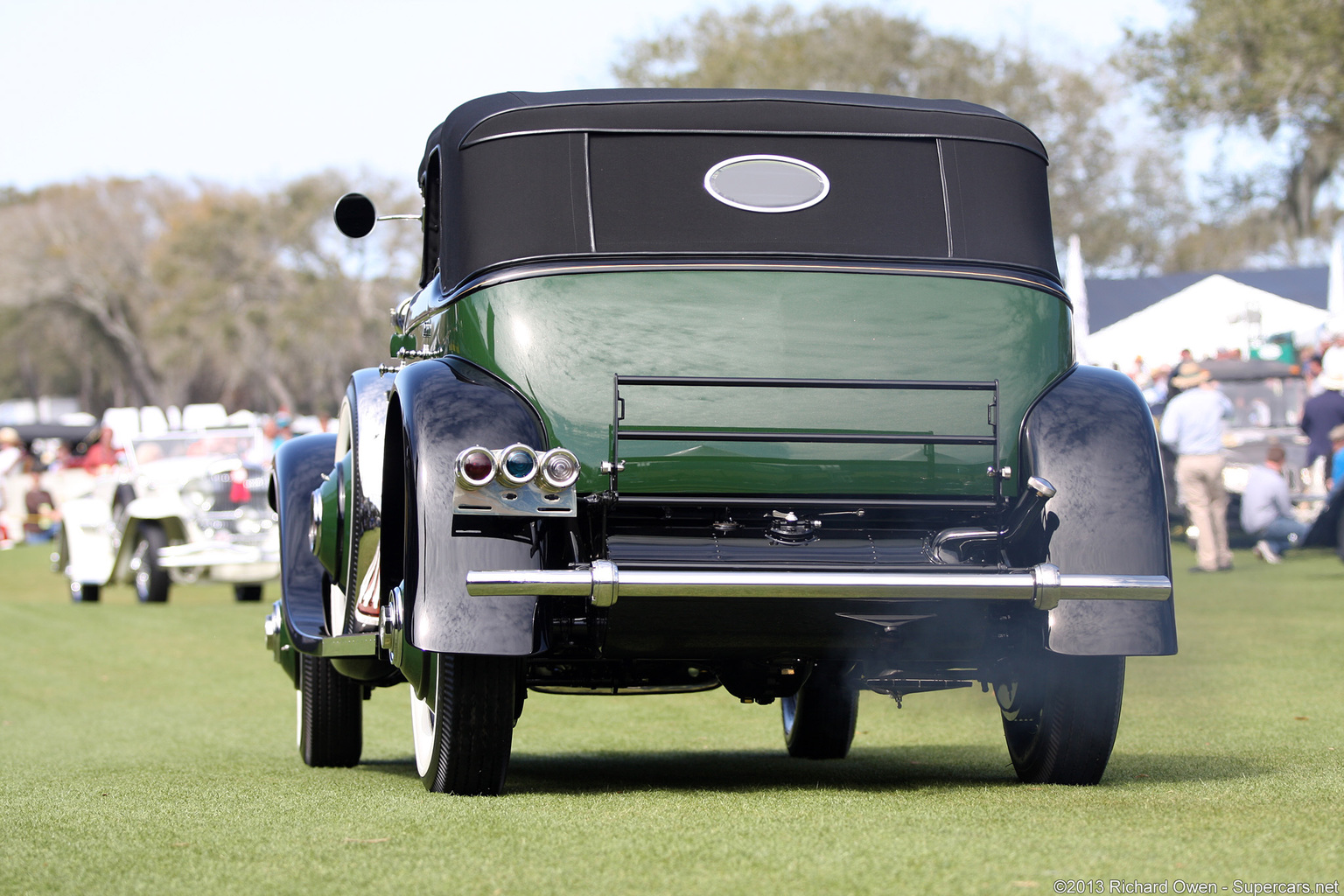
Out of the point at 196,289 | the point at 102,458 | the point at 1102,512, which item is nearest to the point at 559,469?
the point at 1102,512

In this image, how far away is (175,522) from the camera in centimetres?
1666

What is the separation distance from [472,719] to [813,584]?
1.09 m

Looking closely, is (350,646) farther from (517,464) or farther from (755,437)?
(755,437)

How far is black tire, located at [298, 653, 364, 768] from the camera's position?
6.48m

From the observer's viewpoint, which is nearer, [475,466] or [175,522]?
[475,466]

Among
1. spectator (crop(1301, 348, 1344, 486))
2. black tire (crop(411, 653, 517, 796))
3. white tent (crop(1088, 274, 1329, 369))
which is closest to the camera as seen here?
black tire (crop(411, 653, 517, 796))

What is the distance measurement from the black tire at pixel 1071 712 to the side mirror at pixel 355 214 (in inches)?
124

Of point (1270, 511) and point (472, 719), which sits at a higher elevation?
point (1270, 511)

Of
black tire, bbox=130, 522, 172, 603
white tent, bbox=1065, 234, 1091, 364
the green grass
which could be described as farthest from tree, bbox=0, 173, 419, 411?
the green grass

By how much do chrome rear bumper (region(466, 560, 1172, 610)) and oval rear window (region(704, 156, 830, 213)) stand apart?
54.0 inches

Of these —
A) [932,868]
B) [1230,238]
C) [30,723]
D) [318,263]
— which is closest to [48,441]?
[318,263]

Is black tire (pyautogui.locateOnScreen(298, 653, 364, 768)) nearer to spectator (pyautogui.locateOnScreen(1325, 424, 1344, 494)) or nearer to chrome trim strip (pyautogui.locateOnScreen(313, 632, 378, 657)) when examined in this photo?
chrome trim strip (pyautogui.locateOnScreen(313, 632, 378, 657))

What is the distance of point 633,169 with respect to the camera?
16.9ft

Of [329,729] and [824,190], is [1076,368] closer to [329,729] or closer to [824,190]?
[824,190]
